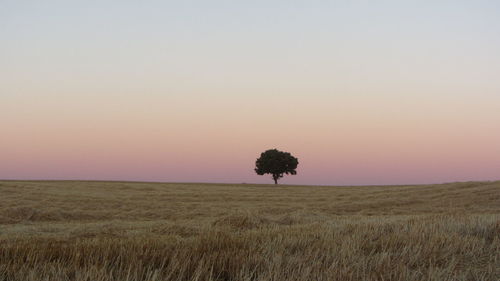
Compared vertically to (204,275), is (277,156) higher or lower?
higher

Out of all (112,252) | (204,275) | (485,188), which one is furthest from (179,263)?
(485,188)

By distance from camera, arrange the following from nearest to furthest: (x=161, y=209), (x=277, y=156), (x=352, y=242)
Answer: (x=352, y=242)
(x=161, y=209)
(x=277, y=156)

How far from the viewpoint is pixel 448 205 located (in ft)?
89.0

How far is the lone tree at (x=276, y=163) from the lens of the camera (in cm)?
7938

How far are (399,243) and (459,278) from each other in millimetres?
1603

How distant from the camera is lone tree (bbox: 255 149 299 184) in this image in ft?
260

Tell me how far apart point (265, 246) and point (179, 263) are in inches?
54.3

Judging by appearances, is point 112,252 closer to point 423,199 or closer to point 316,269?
point 316,269

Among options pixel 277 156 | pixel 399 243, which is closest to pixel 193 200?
pixel 399 243

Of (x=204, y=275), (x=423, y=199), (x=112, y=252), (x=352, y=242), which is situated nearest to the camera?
(x=204, y=275)

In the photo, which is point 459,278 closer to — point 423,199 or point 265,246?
point 265,246

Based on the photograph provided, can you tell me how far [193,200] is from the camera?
3334 centimetres

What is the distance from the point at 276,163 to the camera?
79.1m

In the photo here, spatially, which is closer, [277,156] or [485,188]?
[485,188]
